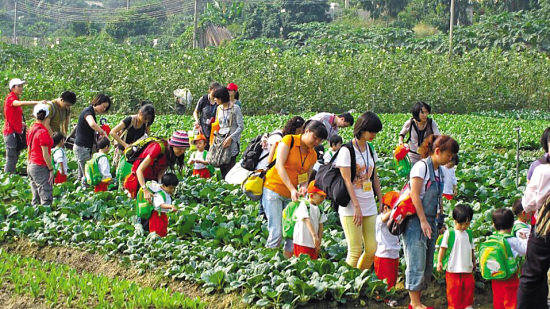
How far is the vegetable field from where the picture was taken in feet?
22.8

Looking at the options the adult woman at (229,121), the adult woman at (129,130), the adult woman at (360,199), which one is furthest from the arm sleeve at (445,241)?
the adult woman at (129,130)

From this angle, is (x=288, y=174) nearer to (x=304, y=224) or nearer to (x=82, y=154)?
(x=304, y=224)

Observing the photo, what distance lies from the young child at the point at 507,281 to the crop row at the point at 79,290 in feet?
8.61

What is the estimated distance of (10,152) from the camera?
12.9 meters

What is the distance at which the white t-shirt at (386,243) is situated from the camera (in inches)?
287

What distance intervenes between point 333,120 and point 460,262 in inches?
121

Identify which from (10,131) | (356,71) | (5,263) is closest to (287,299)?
(5,263)

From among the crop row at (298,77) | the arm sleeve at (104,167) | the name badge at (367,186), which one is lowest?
the arm sleeve at (104,167)

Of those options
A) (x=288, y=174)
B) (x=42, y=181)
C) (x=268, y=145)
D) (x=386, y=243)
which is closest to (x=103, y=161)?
(x=42, y=181)

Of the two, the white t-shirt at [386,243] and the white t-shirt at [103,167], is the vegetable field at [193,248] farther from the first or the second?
the white t-shirt at [103,167]

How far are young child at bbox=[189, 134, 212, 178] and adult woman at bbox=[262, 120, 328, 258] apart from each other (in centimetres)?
443

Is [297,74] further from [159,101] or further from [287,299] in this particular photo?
[287,299]

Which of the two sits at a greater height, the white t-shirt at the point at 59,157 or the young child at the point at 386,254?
the white t-shirt at the point at 59,157

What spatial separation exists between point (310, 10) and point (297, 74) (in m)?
27.9
